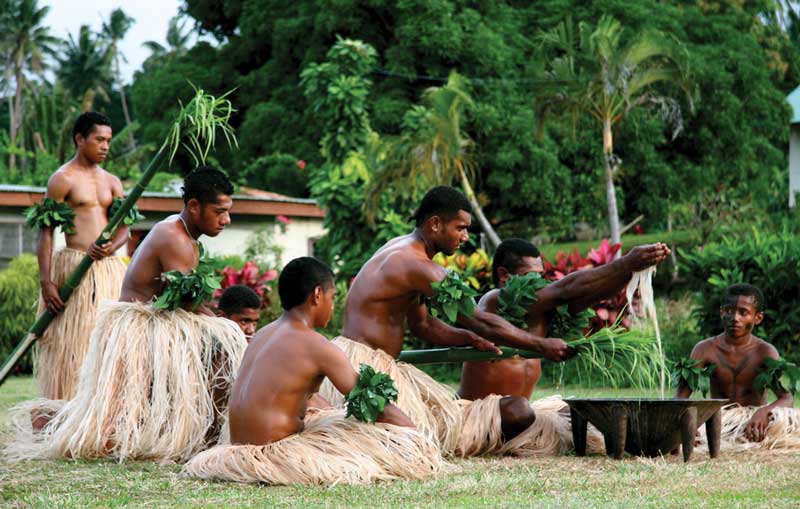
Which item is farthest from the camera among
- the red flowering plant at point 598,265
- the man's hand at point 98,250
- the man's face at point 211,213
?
the red flowering plant at point 598,265

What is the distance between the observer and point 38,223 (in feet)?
20.7

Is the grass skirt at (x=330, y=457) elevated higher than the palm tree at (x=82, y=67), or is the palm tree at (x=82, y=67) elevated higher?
the palm tree at (x=82, y=67)

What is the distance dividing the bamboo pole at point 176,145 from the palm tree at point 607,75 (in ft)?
36.8

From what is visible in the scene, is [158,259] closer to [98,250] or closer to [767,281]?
[98,250]

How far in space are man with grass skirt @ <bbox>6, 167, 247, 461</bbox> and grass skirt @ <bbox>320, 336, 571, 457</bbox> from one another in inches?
22.6

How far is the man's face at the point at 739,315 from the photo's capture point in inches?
229

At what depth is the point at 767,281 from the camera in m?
9.00

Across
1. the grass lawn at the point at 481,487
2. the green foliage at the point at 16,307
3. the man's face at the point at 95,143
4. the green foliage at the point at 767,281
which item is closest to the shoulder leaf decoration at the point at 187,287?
the grass lawn at the point at 481,487

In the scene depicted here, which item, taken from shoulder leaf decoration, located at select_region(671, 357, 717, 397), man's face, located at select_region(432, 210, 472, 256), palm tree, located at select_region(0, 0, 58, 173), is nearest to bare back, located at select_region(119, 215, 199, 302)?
man's face, located at select_region(432, 210, 472, 256)

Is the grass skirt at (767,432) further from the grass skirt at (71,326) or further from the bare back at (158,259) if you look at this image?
the grass skirt at (71,326)

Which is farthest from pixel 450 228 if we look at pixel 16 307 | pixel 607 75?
pixel 607 75

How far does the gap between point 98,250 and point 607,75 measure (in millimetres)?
11457

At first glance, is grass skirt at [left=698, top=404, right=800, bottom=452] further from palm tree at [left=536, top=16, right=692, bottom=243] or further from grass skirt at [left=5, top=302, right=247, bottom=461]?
palm tree at [left=536, top=16, right=692, bottom=243]

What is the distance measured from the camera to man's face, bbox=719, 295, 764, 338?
229 inches
